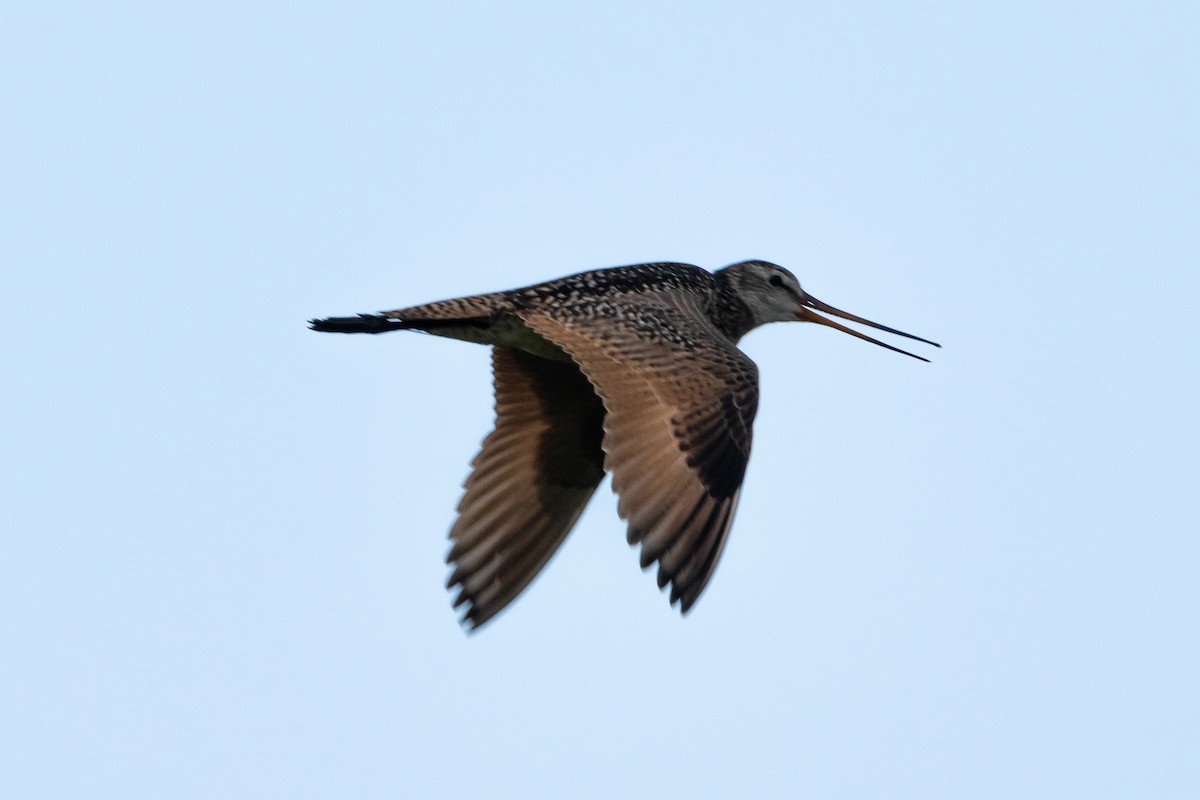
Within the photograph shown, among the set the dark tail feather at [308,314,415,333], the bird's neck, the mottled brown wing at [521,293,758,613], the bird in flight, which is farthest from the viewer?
the bird's neck

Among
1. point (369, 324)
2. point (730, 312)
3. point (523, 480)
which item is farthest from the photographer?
point (730, 312)

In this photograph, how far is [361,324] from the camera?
9.21 m

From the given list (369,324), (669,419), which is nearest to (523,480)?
(369,324)

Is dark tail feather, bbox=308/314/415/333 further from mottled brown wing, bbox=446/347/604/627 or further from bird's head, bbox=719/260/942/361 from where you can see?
bird's head, bbox=719/260/942/361

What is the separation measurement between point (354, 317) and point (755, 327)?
3019 mm

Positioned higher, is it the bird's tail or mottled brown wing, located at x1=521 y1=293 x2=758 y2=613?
the bird's tail

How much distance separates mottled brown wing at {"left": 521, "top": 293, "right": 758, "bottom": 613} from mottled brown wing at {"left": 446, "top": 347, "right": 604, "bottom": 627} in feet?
3.39

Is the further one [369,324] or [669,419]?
[369,324]

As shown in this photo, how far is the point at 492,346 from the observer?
1024 centimetres

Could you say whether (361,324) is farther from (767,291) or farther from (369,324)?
(767,291)

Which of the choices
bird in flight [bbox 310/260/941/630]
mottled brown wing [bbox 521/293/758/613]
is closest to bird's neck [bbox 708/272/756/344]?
bird in flight [bbox 310/260/941/630]

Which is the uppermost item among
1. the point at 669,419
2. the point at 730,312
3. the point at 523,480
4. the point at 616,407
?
the point at 730,312

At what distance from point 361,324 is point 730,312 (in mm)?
2723

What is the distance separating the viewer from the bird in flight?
7883 mm
